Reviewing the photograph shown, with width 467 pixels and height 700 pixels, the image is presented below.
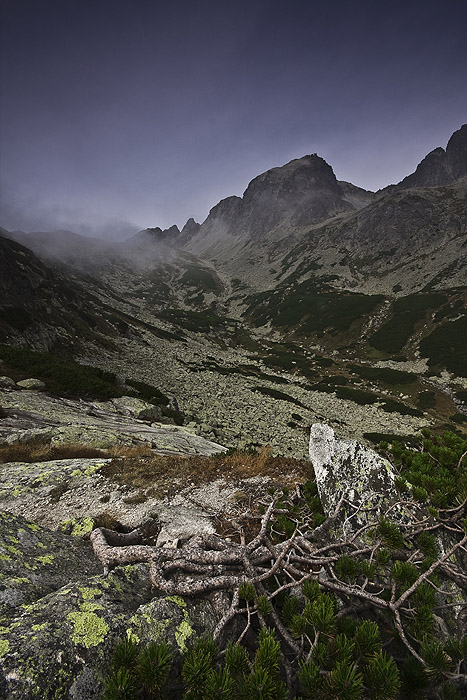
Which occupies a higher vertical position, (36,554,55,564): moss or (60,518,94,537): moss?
(36,554,55,564): moss

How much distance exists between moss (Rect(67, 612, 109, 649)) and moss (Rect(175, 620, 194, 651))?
2.48 feet

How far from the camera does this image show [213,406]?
36438 millimetres

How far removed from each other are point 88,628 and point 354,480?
16.1ft

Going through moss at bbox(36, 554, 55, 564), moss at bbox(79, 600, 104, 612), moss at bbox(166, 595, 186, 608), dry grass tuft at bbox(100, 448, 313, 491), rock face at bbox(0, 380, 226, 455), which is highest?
moss at bbox(79, 600, 104, 612)

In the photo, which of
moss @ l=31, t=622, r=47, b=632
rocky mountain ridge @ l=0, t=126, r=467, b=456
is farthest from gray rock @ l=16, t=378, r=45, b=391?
moss @ l=31, t=622, r=47, b=632

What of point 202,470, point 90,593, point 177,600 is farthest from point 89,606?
point 202,470

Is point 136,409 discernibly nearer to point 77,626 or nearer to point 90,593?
point 90,593

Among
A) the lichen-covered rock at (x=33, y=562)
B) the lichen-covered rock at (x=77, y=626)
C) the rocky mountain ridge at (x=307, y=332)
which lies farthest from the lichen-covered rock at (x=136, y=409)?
→ the lichen-covered rock at (x=77, y=626)

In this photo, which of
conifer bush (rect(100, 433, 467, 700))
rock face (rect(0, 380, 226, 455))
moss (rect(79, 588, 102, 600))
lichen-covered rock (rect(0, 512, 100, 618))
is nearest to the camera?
conifer bush (rect(100, 433, 467, 700))

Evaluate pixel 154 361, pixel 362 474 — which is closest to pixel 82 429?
pixel 362 474

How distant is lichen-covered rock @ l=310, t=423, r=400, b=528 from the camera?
528cm

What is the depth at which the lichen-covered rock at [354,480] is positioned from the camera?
17.3ft

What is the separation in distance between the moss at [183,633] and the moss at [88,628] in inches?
29.8

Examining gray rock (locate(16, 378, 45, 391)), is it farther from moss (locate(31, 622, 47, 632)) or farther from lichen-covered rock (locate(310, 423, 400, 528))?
moss (locate(31, 622, 47, 632))
